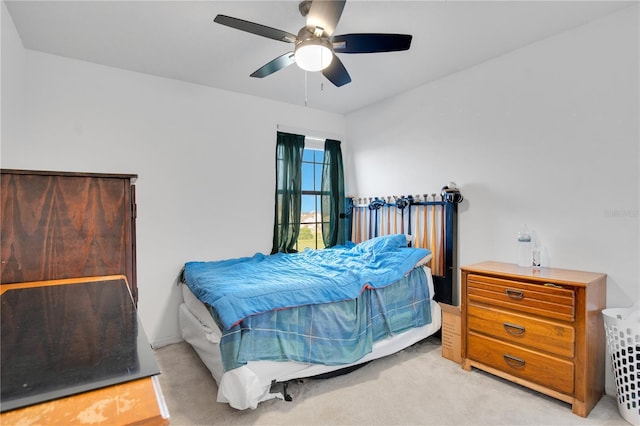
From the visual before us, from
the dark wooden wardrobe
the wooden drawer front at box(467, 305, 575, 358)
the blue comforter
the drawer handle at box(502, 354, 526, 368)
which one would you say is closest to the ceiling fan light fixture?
the dark wooden wardrobe

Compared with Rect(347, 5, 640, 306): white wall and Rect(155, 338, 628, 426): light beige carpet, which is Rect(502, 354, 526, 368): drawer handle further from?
Rect(347, 5, 640, 306): white wall

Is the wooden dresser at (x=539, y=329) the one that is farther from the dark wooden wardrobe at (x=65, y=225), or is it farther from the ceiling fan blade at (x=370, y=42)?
the dark wooden wardrobe at (x=65, y=225)

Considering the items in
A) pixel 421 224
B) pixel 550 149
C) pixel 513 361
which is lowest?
pixel 513 361

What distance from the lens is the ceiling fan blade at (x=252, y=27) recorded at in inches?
68.3

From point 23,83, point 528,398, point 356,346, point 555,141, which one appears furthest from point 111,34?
point 528,398

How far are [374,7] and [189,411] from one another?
281 centimetres

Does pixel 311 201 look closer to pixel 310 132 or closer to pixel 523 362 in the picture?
pixel 310 132

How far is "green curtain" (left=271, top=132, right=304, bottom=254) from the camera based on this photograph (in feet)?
12.6

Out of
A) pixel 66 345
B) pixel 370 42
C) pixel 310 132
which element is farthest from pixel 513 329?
pixel 310 132

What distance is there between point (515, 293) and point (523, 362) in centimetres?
46

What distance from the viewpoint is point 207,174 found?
11.1 ft

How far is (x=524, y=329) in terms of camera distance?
218 cm

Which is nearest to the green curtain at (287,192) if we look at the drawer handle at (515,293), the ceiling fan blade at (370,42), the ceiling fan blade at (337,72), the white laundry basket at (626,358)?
the ceiling fan blade at (337,72)

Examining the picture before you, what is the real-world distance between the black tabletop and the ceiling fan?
1.52 metres
